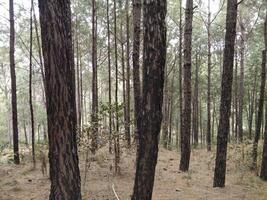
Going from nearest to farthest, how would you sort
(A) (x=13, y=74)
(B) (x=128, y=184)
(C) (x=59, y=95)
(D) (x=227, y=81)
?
(C) (x=59, y=95)
(D) (x=227, y=81)
(B) (x=128, y=184)
(A) (x=13, y=74)

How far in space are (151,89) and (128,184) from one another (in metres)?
4.46

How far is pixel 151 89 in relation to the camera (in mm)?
4246

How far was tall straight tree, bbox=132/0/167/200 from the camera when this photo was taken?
4.20m

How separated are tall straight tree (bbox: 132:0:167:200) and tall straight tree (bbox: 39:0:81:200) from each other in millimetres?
989

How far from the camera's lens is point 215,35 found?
22312 millimetres

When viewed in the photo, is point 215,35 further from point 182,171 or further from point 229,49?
point 229,49

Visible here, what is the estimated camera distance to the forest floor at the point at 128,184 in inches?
286

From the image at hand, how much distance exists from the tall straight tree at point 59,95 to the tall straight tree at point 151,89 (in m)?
0.99

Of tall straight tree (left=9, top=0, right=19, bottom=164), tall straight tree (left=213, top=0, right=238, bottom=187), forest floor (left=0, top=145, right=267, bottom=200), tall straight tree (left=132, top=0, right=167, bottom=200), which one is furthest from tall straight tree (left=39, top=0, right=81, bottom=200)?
tall straight tree (left=9, top=0, right=19, bottom=164)

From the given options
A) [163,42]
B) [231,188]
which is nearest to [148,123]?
[163,42]

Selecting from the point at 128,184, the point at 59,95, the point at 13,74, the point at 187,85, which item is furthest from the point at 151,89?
the point at 13,74

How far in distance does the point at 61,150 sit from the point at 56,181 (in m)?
0.45

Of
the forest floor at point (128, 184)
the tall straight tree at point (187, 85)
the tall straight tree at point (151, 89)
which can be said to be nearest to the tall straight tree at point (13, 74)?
the forest floor at point (128, 184)

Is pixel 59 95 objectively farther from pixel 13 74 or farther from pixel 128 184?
pixel 13 74
